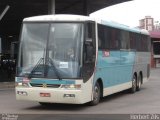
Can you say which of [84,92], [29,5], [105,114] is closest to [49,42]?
[84,92]

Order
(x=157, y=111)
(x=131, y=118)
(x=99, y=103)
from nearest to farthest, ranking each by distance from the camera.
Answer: (x=131, y=118), (x=157, y=111), (x=99, y=103)

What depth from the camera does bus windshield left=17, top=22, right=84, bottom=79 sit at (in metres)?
14.9

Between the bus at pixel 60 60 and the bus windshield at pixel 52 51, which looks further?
the bus windshield at pixel 52 51

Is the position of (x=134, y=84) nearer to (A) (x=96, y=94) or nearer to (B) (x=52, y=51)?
(A) (x=96, y=94)

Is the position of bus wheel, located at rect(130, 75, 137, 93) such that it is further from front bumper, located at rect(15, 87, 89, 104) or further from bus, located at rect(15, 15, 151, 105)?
front bumper, located at rect(15, 87, 89, 104)

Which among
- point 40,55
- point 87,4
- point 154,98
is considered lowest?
point 154,98

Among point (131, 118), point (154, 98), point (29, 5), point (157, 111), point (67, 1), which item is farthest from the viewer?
point (29, 5)

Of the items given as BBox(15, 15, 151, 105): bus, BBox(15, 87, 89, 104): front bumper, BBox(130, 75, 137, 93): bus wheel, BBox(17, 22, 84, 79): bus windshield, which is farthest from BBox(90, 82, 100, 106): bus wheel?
BBox(130, 75, 137, 93): bus wheel

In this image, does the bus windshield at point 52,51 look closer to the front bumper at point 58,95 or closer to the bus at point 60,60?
the bus at point 60,60

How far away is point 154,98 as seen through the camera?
19.5 metres

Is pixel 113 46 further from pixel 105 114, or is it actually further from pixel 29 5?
pixel 29 5

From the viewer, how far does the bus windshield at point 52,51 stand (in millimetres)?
14906

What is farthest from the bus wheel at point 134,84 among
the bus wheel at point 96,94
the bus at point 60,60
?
the bus wheel at point 96,94

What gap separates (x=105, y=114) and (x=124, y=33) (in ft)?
22.2
